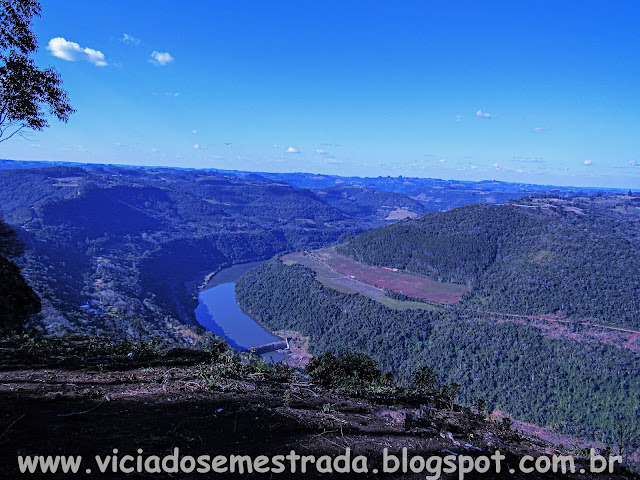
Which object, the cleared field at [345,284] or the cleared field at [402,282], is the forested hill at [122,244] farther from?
the cleared field at [402,282]

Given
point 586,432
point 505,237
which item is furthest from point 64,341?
point 505,237

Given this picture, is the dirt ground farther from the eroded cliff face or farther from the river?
the river

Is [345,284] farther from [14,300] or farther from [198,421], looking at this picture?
[198,421]

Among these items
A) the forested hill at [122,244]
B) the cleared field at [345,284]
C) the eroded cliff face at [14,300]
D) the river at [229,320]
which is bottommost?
the river at [229,320]

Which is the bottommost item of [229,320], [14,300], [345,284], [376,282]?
[229,320]

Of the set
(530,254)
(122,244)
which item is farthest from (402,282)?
(122,244)

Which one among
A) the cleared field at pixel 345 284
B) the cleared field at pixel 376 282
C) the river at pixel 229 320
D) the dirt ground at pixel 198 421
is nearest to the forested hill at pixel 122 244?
the river at pixel 229 320
